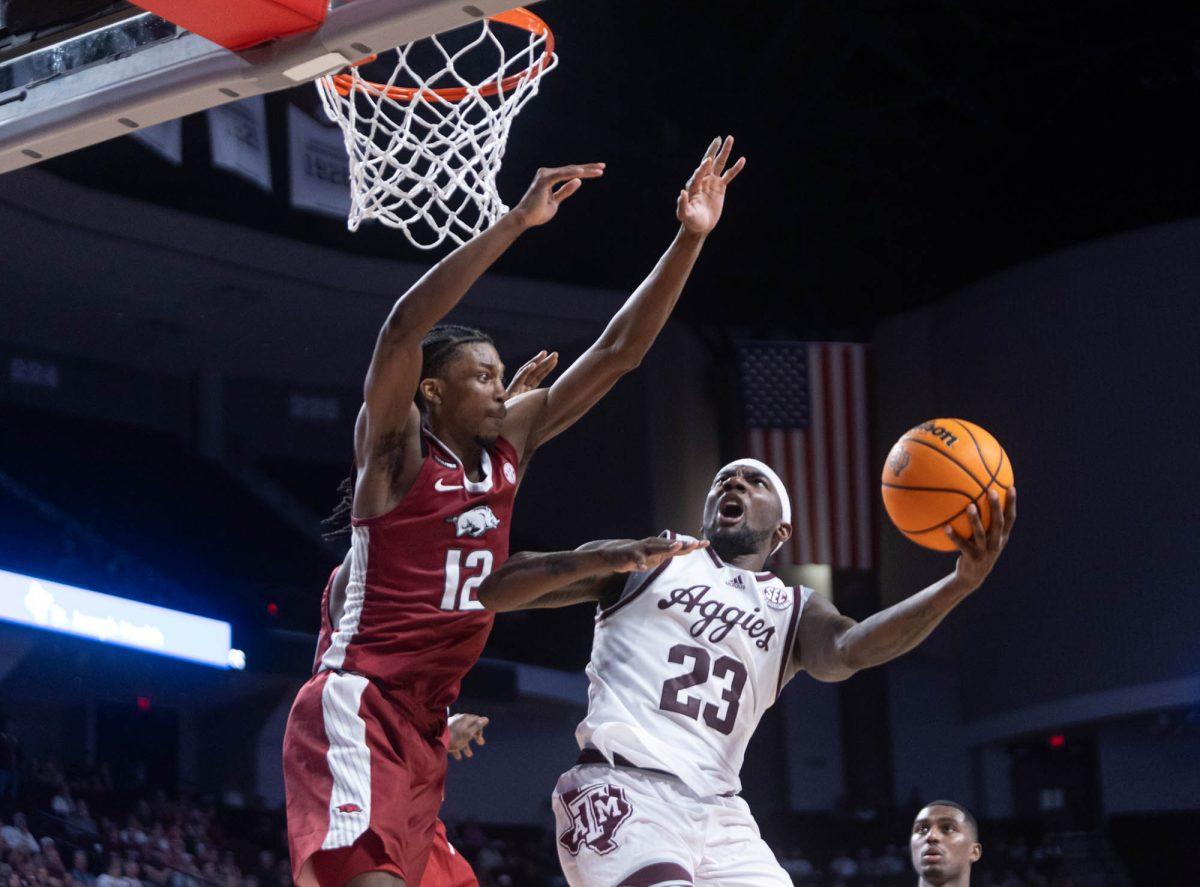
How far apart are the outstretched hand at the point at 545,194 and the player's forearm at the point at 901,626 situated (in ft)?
4.15

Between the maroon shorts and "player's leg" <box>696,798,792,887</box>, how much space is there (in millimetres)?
665

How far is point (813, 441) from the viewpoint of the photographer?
1512 centimetres

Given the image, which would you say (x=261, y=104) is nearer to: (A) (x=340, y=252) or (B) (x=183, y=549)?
(A) (x=340, y=252)

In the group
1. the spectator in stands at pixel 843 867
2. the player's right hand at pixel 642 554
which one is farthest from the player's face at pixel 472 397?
the spectator in stands at pixel 843 867

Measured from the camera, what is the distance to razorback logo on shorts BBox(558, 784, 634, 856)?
3.59 metres

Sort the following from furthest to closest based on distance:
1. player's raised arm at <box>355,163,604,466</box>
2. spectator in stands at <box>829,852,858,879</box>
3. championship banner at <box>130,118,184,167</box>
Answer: spectator in stands at <box>829,852,858,879</box> → championship banner at <box>130,118,184,167</box> → player's raised arm at <box>355,163,604,466</box>

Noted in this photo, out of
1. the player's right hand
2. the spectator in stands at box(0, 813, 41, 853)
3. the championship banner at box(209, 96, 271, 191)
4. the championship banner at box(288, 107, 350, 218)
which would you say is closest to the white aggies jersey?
the player's right hand

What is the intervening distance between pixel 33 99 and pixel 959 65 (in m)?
12.2

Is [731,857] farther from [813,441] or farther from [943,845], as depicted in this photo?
[813,441]

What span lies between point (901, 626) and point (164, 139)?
10605 millimetres

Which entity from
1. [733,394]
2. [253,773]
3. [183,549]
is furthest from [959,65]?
[253,773]

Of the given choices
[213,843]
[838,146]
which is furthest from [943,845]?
[838,146]

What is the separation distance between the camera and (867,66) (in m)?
14.9

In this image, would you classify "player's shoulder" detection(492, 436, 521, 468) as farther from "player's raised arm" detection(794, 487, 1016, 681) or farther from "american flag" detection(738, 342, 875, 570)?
"american flag" detection(738, 342, 875, 570)
